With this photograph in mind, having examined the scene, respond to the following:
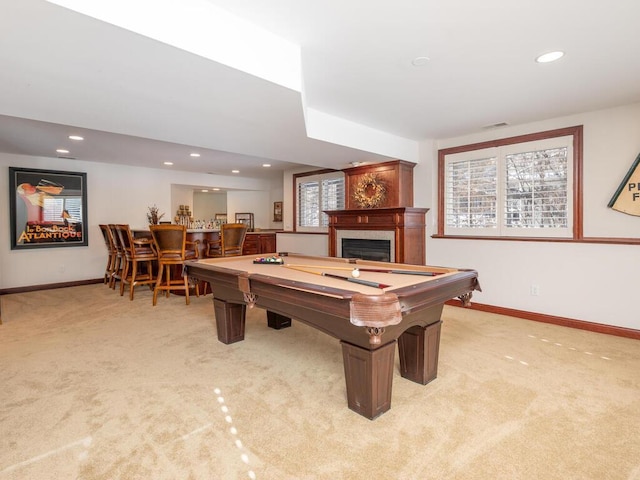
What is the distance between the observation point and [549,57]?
91.8 inches

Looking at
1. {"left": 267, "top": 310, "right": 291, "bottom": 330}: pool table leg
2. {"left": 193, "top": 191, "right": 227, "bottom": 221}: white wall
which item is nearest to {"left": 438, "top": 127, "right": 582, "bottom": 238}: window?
{"left": 267, "top": 310, "right": 291, "bottom": 330}: pool table leg

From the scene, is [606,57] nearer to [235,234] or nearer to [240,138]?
[240,138]

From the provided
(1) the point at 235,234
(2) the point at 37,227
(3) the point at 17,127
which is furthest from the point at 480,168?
(2) the point at 37,227

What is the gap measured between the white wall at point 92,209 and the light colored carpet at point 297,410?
2875 mm

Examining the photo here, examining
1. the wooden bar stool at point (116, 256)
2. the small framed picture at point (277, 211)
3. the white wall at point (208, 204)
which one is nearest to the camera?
the wooden bar stool at point (116, 256)

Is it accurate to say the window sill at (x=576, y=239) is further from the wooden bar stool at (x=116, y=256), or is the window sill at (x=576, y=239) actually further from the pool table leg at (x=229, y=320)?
the wooden bar stool at (x=116, y=256)

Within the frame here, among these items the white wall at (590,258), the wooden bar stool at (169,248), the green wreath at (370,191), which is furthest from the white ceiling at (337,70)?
the wooden bar stool at (169,248)

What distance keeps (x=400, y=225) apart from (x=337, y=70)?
7.97ft

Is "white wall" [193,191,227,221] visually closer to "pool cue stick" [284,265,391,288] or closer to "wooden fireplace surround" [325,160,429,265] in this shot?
"wooden fireplace surround" [325,160,429,265]

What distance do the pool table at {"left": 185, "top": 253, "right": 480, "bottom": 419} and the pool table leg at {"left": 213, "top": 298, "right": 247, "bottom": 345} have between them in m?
0.19

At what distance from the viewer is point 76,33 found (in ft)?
5.00

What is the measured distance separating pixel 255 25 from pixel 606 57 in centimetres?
245

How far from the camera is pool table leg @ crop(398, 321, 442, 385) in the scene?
7.41ft

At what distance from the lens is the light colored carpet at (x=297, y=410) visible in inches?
60.2
